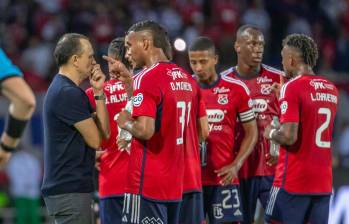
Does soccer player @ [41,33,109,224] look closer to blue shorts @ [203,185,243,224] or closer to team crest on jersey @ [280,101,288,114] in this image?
team crest on jersey @ [280,101,288,114]

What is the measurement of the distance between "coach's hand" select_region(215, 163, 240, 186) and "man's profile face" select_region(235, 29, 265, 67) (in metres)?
1.21

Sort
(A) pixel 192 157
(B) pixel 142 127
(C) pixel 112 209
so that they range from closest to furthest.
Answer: (B) pixel 142 127 → (A) pixel 192 157 → (C) pixel 112 209

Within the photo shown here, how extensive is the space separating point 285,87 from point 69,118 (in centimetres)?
211

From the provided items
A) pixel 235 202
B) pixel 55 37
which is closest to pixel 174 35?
pixel 55 37

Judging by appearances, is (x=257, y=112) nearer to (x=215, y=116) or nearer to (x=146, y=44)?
(x=215, y=116)

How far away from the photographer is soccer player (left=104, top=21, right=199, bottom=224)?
7.95 metres

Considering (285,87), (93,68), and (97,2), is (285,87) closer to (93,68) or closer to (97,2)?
(93,68)

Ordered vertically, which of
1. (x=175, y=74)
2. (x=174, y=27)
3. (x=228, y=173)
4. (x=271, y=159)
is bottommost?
(x=228, y=173)

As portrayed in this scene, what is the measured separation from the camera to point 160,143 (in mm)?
8039

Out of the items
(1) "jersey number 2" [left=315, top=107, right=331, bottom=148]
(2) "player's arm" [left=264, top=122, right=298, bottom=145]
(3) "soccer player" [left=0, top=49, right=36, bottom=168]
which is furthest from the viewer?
(1) "jersey number 2" [left=315, top=107, right=331, bottom=148]

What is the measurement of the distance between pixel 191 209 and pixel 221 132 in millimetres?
1133

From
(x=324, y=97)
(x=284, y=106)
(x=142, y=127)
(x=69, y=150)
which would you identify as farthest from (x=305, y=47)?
(x=69, y=150)

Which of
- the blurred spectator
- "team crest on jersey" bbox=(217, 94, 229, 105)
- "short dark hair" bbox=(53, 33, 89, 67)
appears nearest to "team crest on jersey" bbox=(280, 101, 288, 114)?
"team crest on jersey" bbox=(217, 94, 229, 105)

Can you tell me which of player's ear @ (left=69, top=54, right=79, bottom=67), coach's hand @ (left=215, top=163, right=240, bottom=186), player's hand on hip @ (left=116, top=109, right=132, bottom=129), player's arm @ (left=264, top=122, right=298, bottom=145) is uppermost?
player's ear @ (left=69, top=54, right=79, bottom=67)
